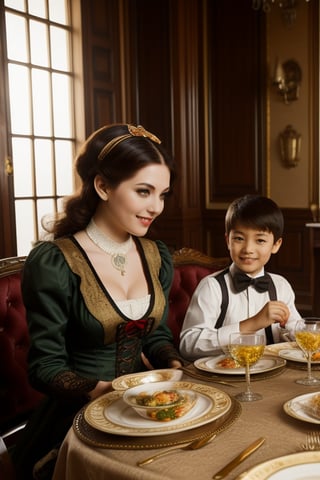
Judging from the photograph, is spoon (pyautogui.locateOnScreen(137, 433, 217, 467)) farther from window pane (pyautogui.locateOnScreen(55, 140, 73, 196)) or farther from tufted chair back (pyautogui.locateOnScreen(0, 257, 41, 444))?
window pane (pyautogui.locateOnScreen(55, 140, 73, 196))

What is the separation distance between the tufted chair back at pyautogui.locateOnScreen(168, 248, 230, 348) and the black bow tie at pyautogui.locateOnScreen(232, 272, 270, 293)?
0.55 metres

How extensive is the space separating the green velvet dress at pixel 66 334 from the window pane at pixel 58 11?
398cm

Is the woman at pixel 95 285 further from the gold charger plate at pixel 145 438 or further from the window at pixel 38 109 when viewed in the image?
the window at pixel 38 109

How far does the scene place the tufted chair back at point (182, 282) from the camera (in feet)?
8.59

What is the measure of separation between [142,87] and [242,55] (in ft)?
3.48

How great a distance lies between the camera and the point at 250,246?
2.05 m

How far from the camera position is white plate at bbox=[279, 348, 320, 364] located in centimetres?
160

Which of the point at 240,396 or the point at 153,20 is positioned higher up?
the point at 153,20

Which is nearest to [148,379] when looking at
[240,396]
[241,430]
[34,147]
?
[240,396]

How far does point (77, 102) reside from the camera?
5438 mm

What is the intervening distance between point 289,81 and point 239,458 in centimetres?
547

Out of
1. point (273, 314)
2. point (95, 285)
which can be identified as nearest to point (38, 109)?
point (95, 285)

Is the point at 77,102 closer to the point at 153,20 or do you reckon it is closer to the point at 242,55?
the point at 153,20

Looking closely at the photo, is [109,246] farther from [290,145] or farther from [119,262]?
[290,145]
